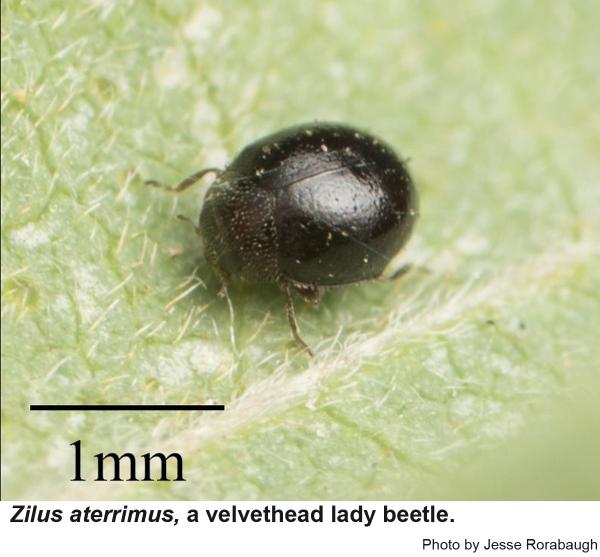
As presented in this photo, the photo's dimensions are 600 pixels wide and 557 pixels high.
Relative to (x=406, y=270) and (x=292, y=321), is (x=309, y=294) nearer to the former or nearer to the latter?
(x=292, y=321)

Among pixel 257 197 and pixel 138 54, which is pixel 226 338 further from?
pixel 138 54

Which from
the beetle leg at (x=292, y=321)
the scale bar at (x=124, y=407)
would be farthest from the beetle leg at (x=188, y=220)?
the scale bar at (x=124, y=407)

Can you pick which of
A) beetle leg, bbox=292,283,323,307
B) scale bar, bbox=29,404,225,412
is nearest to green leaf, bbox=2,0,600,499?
scale bar, bbox=29,404,225,412

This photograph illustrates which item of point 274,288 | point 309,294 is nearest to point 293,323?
point 309,294

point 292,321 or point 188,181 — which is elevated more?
point 188,181

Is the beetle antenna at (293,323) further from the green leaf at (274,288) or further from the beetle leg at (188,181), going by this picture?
the beetle leg at (188,181)
